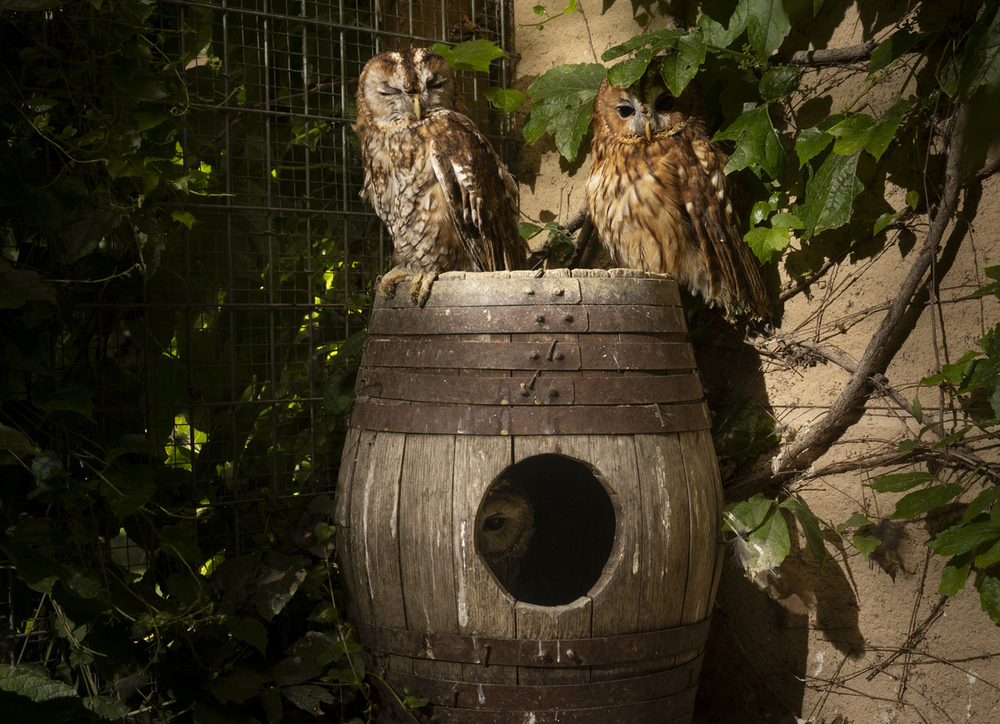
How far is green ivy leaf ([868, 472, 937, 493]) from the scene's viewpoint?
6.20 ft

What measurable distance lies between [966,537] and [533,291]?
3.62ft

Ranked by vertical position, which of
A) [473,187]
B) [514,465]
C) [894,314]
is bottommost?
[514,465]

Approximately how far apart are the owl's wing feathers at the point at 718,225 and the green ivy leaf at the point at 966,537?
2.73 ft

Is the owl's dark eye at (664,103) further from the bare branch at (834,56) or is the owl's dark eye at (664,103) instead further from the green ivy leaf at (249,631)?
the green ivy leaf at (249,631)

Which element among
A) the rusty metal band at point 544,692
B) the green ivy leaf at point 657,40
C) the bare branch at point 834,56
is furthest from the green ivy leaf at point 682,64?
the rusty metal band at point 544,692

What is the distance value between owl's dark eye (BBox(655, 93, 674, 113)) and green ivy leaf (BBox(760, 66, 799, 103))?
26 cm

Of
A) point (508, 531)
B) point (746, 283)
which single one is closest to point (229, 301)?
point (508, 531)

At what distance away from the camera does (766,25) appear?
81.8 inches

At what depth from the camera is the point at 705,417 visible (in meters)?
1.84

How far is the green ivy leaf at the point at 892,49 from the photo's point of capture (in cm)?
193

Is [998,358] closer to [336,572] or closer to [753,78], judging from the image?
[753,78]

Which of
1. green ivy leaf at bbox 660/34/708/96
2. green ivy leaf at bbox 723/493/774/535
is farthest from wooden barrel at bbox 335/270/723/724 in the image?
green ivy leaf at bbox 660/34/708/96

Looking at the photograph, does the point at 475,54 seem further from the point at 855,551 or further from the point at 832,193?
the point at 855,551

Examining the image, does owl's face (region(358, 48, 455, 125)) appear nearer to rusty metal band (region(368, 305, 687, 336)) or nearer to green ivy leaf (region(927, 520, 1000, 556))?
rusty metal band (region(368, 305, 687, 336))
